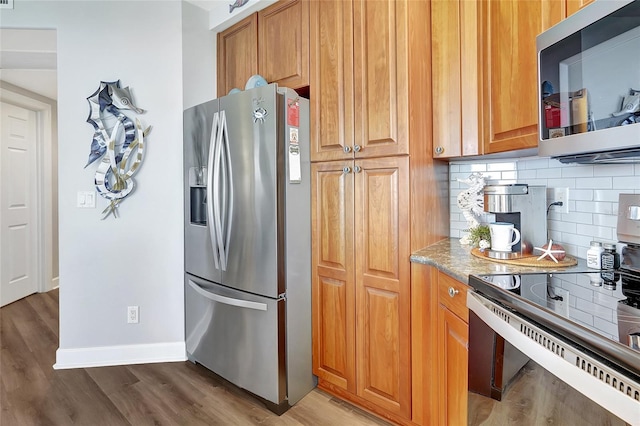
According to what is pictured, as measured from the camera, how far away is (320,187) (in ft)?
6.41

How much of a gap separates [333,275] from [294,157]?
2.35 feet

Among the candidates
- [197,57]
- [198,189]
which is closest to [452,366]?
[198,189]

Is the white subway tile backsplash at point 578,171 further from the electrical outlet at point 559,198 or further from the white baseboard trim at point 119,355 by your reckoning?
the white baseboard trim at point 119,355

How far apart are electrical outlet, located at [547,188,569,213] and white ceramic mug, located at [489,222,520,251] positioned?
284 mm

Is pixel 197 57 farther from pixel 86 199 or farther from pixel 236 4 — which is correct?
pixel 86 199

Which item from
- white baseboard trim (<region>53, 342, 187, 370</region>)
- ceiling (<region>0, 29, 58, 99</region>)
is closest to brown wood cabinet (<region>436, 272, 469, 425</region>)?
white baseboard trim (<region>53, 342, 187, 370</region>)

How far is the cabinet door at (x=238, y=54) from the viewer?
2.39m

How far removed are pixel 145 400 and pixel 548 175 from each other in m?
2.52

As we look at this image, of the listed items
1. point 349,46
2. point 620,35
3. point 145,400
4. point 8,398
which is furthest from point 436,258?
point 8,398

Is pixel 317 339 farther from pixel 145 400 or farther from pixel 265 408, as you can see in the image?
pixel 145 400

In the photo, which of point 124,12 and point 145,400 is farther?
point 124,12

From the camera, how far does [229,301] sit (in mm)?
1997

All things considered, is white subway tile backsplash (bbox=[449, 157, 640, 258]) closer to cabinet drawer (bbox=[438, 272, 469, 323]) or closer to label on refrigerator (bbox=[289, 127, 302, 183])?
cabinet drawer (bbox=[438, 272, 469, 323])

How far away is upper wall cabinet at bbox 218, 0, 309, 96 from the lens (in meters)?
2.07
